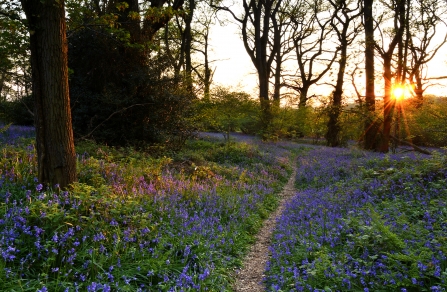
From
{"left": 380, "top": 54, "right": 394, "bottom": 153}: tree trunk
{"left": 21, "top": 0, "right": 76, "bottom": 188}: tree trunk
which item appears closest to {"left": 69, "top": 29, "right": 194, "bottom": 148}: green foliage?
{"left": 21, "top": 0, "right": 76, "bottom": 188}: tree trunk

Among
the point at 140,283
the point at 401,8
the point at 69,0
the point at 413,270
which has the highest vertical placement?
the point at 401,8

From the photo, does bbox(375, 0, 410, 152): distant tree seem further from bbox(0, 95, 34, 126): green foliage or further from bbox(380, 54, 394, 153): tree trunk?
bbox(0, 95, 34, 126): green foliage

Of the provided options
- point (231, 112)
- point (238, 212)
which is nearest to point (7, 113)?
point (231, 112)

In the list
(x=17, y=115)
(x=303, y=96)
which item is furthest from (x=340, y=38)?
(x=17, y=115)

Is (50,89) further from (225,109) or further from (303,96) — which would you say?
(303,96)

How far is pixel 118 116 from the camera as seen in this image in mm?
13945

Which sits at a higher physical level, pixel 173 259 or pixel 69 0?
pixel 69 0

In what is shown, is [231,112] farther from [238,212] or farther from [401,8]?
[238,212]

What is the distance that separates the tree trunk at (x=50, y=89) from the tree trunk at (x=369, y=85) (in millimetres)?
18039

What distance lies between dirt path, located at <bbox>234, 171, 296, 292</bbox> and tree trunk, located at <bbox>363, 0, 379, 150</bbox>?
49.0 feet

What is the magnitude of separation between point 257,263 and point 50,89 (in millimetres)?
4432

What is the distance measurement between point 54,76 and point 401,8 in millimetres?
19702

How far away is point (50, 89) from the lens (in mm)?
5398

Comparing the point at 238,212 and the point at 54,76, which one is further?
the point at 238,212
